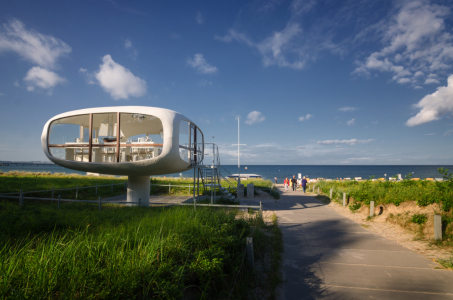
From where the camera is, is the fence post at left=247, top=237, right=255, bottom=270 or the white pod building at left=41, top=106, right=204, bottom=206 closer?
the fence post at left=247, top=237, right=255, bottom=270

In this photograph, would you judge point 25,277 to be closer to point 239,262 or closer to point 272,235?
point 239,262

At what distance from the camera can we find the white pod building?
10445 millimetres

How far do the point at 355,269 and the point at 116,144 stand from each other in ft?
32.2

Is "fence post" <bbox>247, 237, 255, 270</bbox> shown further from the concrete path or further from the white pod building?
the white pod building

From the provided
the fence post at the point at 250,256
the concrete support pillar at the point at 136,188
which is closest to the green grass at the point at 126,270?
the fence post at the point at 250,256

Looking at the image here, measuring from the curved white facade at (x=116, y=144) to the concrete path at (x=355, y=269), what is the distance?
6027 mm

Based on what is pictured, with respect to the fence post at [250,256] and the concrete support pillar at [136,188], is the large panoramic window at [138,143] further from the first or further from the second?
the fence post at [250,256]

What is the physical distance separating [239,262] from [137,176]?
9416mm

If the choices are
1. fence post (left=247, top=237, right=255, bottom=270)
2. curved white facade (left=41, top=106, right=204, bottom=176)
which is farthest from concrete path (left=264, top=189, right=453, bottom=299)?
curved white facade (left=41, top=106, right=204, bottom=176)

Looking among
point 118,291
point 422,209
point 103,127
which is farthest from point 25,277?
point 422,209

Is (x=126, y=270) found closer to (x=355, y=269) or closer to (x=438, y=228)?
(x=355, y=269)

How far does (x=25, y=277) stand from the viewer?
253 cm

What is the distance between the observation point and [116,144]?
10.5 meters

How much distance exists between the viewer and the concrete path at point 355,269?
4207 millimetres
